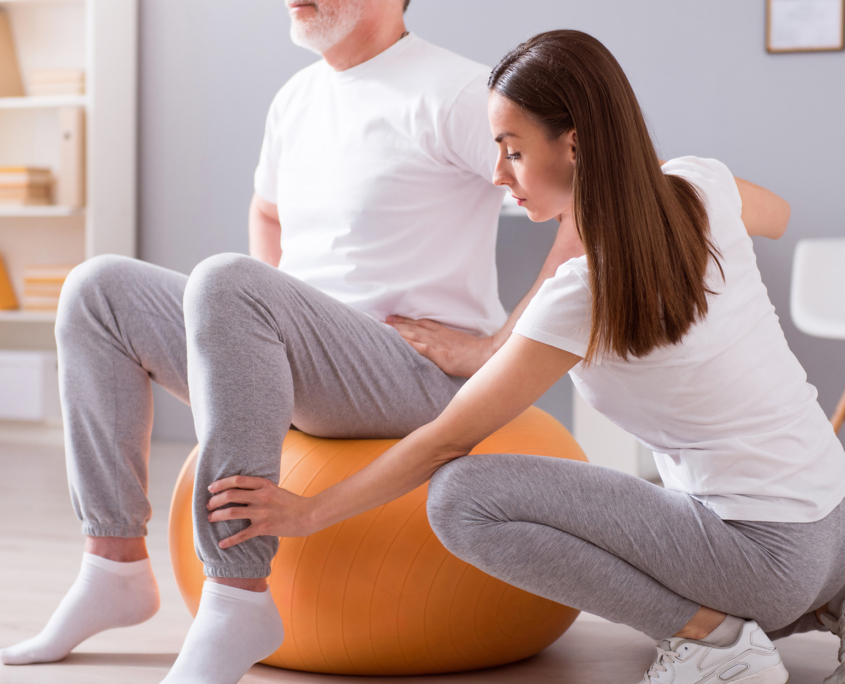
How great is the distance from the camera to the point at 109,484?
126 centimetres

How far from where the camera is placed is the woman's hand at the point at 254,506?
3.33ft

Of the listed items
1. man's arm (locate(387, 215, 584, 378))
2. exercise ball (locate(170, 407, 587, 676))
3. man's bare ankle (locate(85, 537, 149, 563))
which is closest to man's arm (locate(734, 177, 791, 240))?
man's arm (locate(387, 215, 584, 378))

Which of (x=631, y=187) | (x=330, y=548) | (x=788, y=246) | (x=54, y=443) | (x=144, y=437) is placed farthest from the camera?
(x=54, y=443)

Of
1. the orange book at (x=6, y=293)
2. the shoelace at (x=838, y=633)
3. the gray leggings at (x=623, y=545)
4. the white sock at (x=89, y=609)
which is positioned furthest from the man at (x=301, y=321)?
the orange book at (x=6, y=293)

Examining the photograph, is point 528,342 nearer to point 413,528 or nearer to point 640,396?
point 640,396

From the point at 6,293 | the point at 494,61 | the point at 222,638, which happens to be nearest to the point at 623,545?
the point at 222,638

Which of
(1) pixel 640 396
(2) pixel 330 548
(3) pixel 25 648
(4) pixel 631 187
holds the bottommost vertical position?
(3) pixel 25 648

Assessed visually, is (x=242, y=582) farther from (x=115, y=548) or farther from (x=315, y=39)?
(x=315, y=39)

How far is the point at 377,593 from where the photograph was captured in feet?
3.85

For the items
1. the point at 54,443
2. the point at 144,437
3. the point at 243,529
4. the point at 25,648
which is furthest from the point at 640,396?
the point at 54,443

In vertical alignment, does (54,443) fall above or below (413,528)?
below

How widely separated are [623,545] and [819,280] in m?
2.05

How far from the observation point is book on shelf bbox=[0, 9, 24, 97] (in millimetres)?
3537

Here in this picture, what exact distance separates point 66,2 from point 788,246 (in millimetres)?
2869
